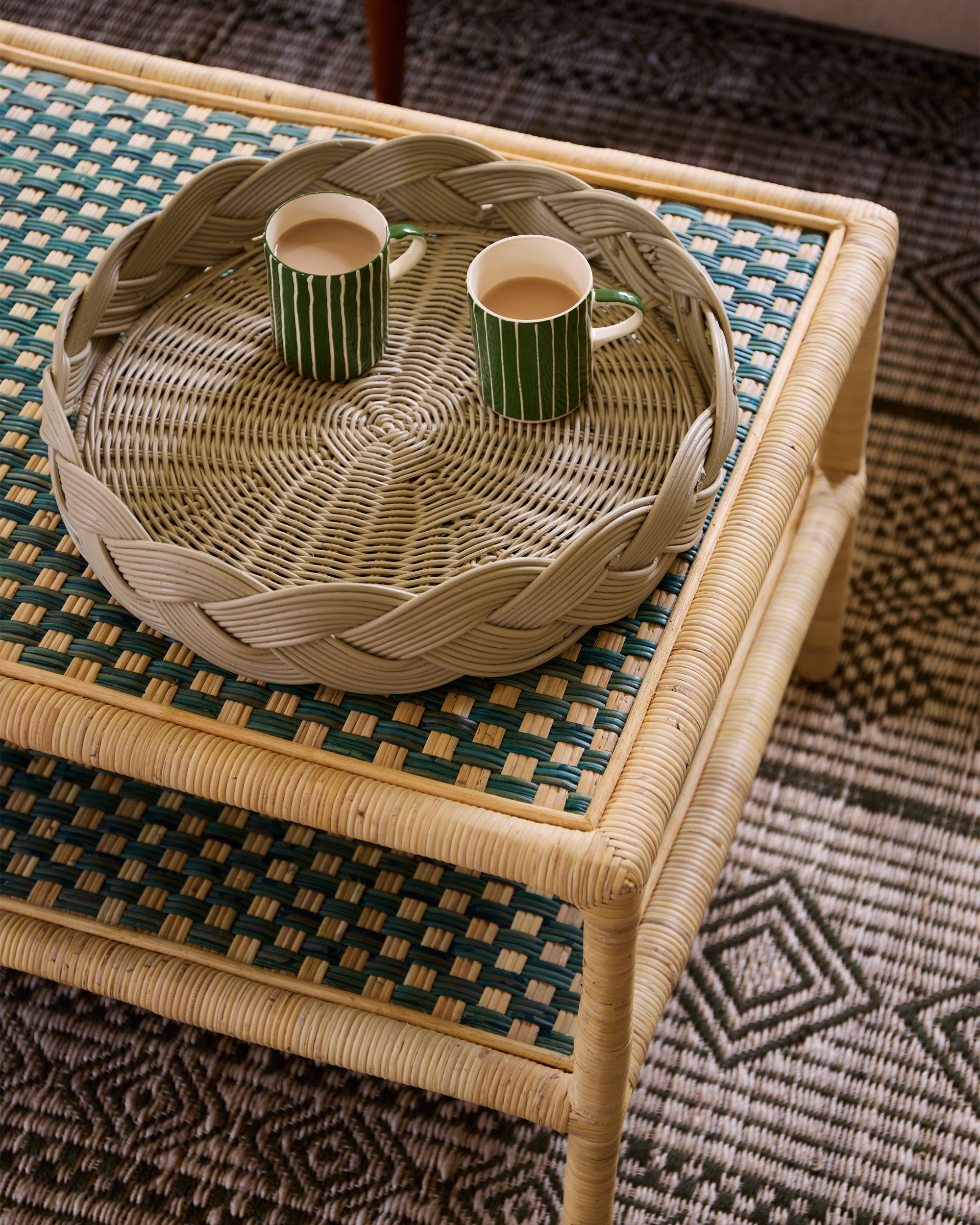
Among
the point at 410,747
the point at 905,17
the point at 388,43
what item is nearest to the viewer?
the point at 410,747

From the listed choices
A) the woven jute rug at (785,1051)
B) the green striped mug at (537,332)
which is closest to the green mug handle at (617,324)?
the green striped mug at (537,332)

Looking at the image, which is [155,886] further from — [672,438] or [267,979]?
[672,438]

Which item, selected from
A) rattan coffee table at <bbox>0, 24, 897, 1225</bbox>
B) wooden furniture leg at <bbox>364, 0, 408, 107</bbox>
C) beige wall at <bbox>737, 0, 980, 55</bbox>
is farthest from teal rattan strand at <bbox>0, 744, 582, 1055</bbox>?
beige wall at <bbox>737, 0, 980, 55</bbox>

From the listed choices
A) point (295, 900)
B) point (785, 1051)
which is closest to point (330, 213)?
point (295, 900)

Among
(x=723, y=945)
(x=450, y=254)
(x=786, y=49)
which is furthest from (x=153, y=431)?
(x=786, y=49)

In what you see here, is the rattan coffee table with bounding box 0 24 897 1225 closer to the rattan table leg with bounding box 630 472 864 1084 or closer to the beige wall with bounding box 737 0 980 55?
the rattan table leg with bounding box 630 472 864 1084

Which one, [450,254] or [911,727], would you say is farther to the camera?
[911,727]

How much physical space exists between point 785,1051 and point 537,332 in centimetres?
45

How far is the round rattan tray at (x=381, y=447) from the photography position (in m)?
0.53

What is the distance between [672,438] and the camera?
0.60 meters

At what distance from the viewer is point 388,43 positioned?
3.82 ft

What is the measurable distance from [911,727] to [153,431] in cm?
55

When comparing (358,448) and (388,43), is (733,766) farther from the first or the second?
(388,43)

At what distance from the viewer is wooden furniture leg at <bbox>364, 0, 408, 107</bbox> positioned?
1140mm
